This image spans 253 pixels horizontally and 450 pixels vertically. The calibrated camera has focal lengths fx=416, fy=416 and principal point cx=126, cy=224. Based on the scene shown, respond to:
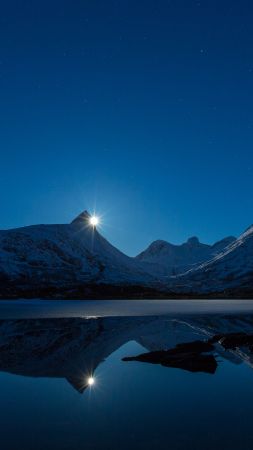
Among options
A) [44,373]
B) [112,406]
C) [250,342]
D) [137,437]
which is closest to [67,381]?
[44,373]

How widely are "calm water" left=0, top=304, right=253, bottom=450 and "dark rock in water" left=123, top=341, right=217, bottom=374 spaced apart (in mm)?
625

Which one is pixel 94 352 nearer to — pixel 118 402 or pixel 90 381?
pixel 90 381

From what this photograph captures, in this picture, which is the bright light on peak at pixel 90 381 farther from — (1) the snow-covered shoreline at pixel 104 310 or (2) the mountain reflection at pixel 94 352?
(1) the snow-covered shoreline at pixel 104 310

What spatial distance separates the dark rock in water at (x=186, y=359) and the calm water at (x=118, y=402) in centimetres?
63

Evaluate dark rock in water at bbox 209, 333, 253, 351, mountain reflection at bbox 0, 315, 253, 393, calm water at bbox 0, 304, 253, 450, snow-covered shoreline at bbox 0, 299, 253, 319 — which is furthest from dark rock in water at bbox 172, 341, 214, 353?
snow-covered shoreline at bbox 0, 299, 253, 319

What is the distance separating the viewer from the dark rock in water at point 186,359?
98.9 feet

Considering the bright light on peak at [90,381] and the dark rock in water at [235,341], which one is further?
the dark rock in water at [235,341]

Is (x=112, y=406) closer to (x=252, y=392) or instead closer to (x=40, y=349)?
(x=252, y=392)

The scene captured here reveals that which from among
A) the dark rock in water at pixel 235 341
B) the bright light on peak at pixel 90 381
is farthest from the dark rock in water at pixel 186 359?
the bright light on peak at pixel 90 381

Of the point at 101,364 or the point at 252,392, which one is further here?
the point at 101,364

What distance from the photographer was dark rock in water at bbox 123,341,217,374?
98.9 feet

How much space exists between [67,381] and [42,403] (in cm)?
456

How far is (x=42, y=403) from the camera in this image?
20688 millimetres

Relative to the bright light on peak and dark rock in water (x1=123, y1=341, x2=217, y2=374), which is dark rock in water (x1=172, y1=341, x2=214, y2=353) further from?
the bright light on peak
